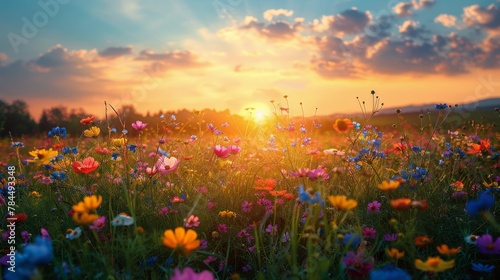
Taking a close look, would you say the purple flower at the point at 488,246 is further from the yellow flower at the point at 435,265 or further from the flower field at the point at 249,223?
the yellow flower at the point at 435,265

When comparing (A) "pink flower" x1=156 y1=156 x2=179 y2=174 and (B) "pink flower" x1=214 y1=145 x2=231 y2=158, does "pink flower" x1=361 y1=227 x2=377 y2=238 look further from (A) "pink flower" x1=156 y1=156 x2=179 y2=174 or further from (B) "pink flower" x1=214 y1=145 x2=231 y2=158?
(A) "pink flower" x1=156 y1=156 x2=179 y2=174

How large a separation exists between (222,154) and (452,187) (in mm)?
1811

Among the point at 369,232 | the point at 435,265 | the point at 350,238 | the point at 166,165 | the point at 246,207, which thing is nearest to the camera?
the point at 435,265

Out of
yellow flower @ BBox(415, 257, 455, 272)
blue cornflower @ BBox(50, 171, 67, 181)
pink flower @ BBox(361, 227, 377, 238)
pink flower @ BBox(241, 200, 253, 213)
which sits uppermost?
blue cornflower @ BBox(50, 171, 67, 181)

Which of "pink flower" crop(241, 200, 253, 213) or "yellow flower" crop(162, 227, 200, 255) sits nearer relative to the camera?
"yellow flower" crop(162, 227, 200, 255)

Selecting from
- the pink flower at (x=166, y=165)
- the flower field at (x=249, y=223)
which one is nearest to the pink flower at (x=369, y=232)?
the flower field at (x=249, y=223)

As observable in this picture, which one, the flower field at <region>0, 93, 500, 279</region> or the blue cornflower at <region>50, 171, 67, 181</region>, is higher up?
the blue cornflower at <region>50, 171, 67, 181</region>

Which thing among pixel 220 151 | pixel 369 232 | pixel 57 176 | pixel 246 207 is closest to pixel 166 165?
pixel 220 151

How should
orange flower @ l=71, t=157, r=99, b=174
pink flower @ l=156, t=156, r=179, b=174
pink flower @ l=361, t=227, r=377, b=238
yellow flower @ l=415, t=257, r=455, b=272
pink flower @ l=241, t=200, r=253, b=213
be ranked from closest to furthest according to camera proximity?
yellow flower @ l=415, t=257, r=455, b=272 → pink flower @ l=361, t=227, r=377, b=238 → orange flower @ l=71, t=157, r=99, b=174 → pink flower @ l=156, t=156, r=179, b=174 → pink flower @ l=241, t=200, r=253, b=213


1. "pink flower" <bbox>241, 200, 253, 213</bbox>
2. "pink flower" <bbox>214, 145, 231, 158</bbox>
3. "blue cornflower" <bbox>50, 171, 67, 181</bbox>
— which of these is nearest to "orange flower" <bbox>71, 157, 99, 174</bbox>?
"blue cornflower" <bbox>50, 171, 67, 181</bbox>

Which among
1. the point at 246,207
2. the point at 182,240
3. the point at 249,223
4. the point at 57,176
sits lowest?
the point at 249,223

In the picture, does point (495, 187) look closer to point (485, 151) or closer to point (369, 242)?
point (485, 151)

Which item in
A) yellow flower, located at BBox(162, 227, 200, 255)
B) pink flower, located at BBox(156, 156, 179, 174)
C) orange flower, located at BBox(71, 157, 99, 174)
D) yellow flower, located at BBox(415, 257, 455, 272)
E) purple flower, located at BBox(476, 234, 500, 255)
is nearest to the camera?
yellow flower, located at BBox(415, 257, 455, 272)

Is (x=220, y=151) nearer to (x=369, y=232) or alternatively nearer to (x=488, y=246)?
(x=369, y=232)
